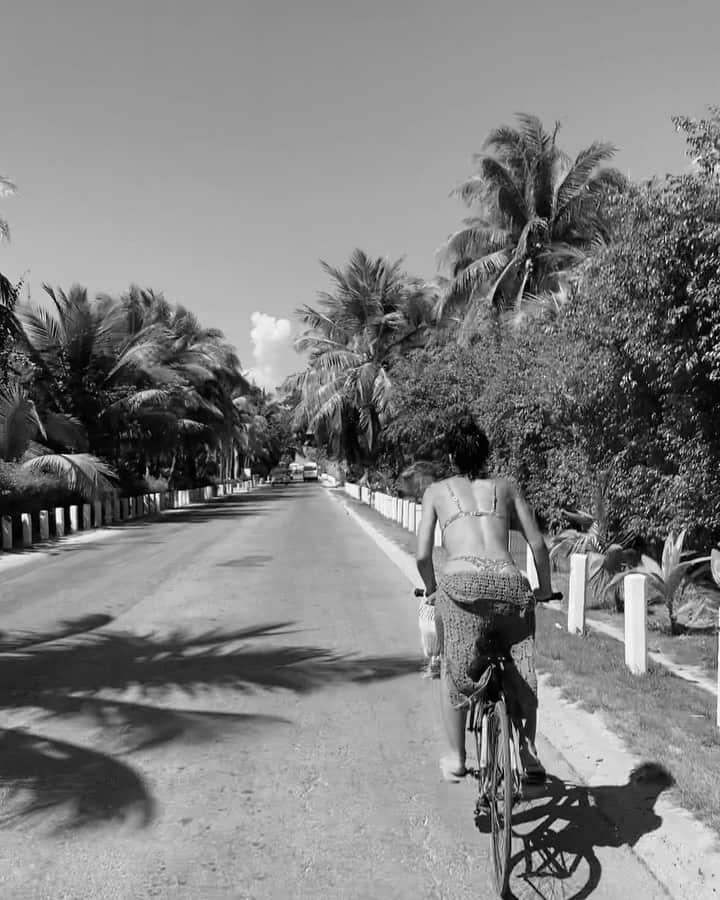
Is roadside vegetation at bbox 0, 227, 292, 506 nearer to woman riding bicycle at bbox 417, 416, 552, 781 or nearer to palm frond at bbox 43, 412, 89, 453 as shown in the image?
palm frond at bbox 43, 412, 89, 453

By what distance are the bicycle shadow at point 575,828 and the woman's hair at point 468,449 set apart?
157 centimetres

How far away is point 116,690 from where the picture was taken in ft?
22.1

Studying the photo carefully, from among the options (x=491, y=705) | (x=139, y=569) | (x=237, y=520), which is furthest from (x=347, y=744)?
(x=237, y=520)

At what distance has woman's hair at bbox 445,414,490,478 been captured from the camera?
4422mm

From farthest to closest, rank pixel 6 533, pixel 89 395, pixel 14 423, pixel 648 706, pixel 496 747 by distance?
pixel 89 395 < pixel 14 423 < pixel 6 533 < pixel 648 706 < pixel 496 747

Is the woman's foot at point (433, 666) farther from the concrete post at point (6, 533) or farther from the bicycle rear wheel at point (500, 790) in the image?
the concrete post at point (6, 533)

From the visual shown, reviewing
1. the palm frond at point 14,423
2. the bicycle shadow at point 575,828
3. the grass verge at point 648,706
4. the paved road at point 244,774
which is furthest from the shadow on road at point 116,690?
the palm frond at point 14,423

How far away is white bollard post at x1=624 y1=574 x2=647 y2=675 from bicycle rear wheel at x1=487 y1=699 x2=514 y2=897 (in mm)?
3374

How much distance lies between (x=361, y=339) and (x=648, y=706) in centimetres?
3575

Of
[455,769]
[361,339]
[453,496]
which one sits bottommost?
[455,769]

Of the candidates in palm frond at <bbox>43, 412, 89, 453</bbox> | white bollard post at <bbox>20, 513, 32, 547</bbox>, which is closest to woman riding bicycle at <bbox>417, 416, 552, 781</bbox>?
white bollard post at <bbox>20, 513, 32, 547</bbox>

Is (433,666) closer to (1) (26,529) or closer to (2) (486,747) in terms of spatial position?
(2) (486,747)

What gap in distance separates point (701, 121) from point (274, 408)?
111604mm

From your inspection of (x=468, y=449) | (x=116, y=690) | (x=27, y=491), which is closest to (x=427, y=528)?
(x=468, y=449)
